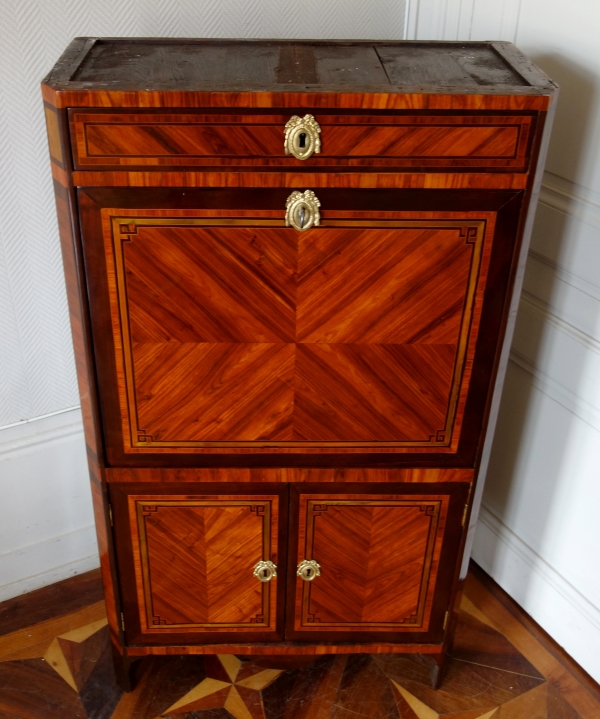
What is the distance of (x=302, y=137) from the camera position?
2.53ft

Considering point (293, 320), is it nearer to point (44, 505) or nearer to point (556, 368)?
point (556, 368)

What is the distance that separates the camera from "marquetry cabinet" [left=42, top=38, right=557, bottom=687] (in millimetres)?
775

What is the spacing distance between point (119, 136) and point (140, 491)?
0.45 meters

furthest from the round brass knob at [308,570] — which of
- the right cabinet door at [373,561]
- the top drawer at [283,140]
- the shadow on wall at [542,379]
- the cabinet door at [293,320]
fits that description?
the top drawer at [283,140]

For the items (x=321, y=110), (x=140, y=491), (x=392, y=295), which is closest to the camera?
(x=321, y=110)

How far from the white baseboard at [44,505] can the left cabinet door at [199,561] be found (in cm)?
32

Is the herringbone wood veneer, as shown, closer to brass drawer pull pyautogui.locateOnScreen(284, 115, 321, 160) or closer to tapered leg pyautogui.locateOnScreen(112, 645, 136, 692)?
brass drawer pull pyautogui.locateOnScreen(284, 115, 321, 160)

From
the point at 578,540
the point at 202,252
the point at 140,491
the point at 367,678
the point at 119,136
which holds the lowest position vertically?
the point at 367,678

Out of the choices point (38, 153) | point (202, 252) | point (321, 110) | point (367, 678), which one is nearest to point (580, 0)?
point (321, 110)

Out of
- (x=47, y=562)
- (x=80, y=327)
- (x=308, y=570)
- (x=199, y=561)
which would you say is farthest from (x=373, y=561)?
(x=47, y=562)

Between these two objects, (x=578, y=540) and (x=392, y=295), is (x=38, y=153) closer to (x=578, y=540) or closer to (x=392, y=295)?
(x=392, y=295)

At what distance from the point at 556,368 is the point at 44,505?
34.5 inches

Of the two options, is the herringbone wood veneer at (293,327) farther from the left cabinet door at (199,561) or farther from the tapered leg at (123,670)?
the tapered leg at (123,670)

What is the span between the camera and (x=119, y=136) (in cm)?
77
